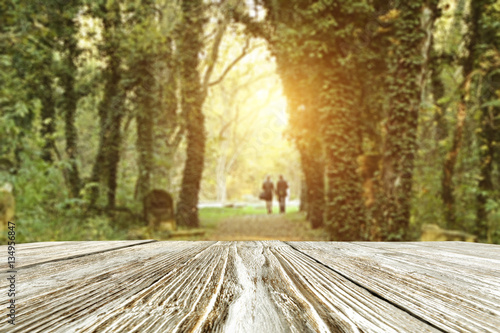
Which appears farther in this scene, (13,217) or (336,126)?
(336,126)

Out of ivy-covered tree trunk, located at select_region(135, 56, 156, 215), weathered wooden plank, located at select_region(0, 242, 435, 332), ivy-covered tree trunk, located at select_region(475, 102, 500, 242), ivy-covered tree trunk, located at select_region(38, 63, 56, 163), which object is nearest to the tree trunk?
ivy-covered tree trunk, located at select_region(475, 102, 500, 242)

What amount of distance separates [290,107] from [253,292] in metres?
9.92

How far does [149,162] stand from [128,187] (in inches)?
43.4

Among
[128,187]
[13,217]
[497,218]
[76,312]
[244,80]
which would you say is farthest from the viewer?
[244,80]

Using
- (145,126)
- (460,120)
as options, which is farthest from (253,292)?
(145,126)

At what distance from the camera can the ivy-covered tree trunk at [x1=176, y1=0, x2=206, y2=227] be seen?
11719mm

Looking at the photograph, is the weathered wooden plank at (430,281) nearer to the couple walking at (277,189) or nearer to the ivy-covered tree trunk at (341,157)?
the ivy-covered tree trunk at (341,157)

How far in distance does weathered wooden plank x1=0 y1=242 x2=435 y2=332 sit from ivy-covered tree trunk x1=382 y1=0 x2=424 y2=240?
19.7 ft

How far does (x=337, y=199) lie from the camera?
7910 millimetres

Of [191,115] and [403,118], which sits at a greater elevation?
[191,115]

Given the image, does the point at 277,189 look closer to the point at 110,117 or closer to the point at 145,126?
the point at 145,126

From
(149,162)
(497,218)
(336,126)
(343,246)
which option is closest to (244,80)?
(149,162)

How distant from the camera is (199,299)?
69 centimetres

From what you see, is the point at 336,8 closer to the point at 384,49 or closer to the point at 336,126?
the point at 384,49
